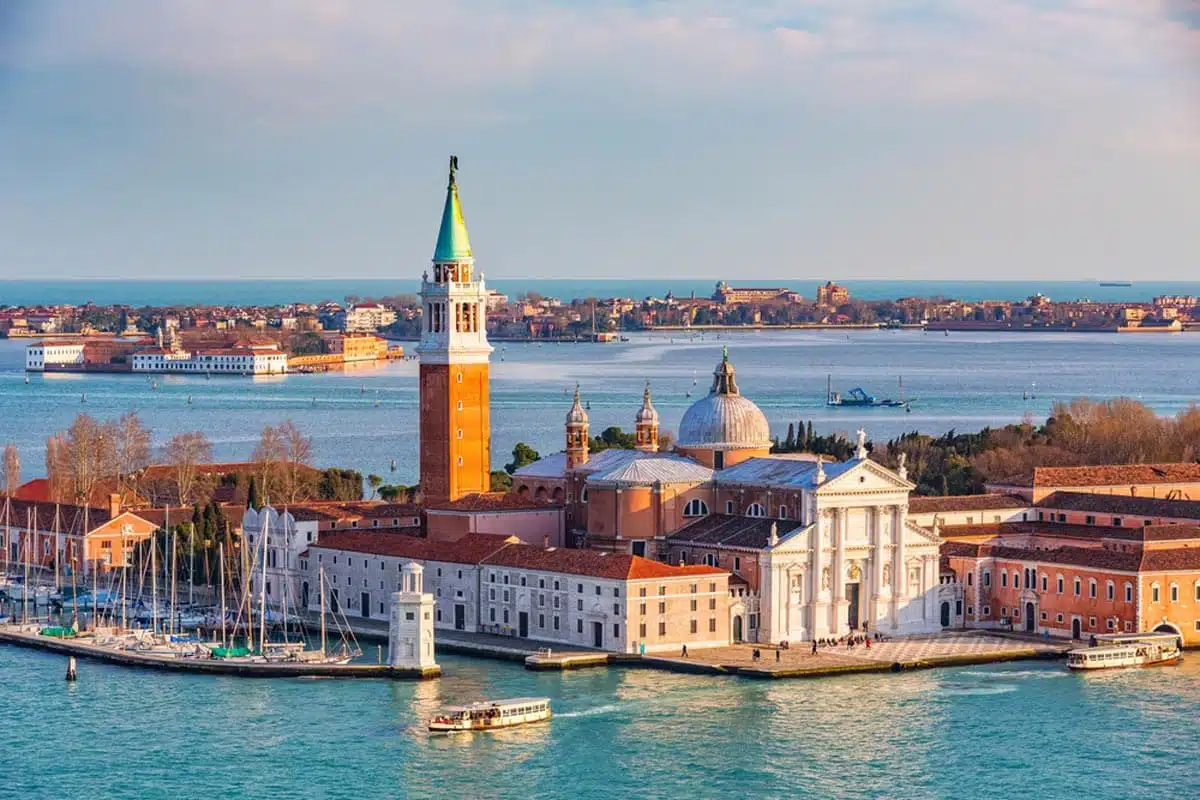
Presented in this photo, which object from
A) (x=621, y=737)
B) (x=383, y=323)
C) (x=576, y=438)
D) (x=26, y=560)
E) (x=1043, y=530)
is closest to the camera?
(x=621, y=737)

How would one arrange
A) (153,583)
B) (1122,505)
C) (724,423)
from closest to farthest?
(153,583) < (724,423) < (1122,505)

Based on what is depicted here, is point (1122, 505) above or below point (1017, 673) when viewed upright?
above

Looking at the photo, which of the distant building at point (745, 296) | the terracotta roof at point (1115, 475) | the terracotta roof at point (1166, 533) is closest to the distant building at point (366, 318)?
the distant building at point (745, 296)

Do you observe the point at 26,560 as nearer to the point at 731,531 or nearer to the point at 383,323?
the point at 731,531

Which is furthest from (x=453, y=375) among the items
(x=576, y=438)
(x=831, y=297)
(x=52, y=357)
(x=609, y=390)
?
(x=831, y=297)

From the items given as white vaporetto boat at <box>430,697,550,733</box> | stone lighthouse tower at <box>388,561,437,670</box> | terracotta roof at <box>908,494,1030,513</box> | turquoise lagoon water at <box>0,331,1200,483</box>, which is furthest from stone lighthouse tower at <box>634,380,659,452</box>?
turquoise lagoon water at <box>0,331,1200,483</box>

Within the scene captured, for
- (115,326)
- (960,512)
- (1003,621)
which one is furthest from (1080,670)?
(115,326)

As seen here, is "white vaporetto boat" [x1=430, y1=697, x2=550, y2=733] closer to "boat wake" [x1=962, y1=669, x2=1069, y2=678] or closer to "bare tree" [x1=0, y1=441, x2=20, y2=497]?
"boat wake" [x1=962, y1=669, x2=1069, y2=678]
